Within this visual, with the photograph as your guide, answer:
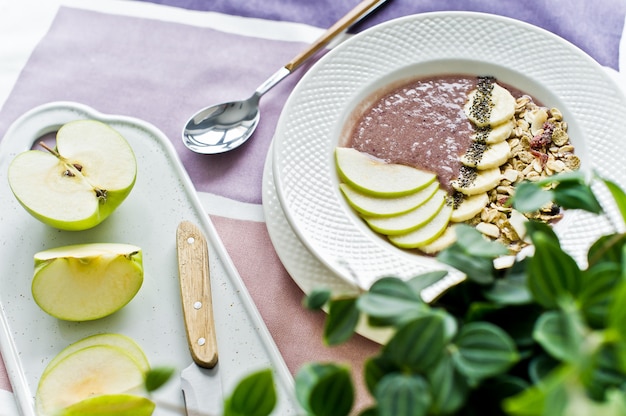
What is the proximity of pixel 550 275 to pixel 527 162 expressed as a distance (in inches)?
31.0

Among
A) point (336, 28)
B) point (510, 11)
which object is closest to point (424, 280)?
point (336, 28)

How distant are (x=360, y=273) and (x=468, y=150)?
392 mm

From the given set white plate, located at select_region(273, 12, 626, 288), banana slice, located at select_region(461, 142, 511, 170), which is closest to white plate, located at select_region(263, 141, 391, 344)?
white plate, located at select_region(273, 12, 626, 288)

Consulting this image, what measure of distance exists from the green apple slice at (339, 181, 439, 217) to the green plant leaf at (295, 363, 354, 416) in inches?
25.5

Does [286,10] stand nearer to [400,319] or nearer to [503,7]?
[503,7]

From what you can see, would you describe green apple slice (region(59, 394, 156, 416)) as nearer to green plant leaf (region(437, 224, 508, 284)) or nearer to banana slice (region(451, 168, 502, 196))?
green plant leaf (region(437, 224, 508, 284))

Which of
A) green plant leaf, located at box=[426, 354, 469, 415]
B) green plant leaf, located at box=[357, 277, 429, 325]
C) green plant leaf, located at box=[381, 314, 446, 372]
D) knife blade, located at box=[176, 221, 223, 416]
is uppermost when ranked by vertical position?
green plant leaf, located at box=[381, 314, 446, 372]

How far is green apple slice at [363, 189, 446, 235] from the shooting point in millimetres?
1209

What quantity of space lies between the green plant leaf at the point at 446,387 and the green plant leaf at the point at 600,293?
4.8 inches

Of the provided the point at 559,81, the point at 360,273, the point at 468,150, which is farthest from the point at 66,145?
the point at 559,81

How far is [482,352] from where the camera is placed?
1.83ft

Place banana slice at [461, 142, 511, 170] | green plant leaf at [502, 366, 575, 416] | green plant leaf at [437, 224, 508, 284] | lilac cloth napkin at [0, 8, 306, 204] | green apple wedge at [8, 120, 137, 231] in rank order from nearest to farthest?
1. green plant leaf at [502, 366, 575, 416]
2. green plant leaf at [437, 224, 508, 284]
3. green apple wedge at [8, 120, 137, 231]
4. banana slice at [461, 142, 511, 170]
5. lilac cloth napkin at [0, 8, 306, 204]

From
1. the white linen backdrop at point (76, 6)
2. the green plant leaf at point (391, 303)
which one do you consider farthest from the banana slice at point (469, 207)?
the green plant leaf at point (391, 303)

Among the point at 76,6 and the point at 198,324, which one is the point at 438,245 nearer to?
the point at 198,324
